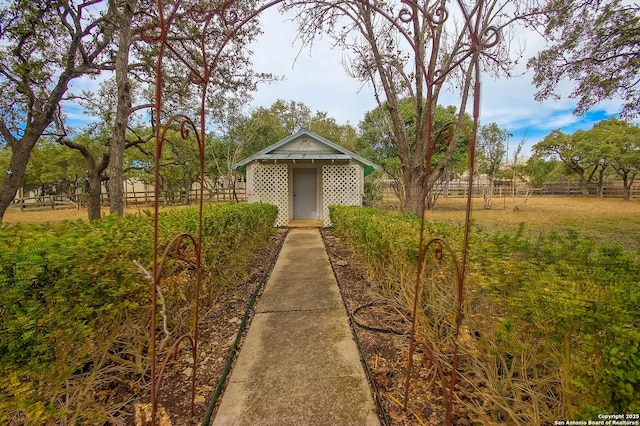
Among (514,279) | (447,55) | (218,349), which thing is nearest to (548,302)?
(514,279)

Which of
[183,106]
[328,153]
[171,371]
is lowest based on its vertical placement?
[171,371]

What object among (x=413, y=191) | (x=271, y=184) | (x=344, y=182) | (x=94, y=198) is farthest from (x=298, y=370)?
(x=94, y=198)

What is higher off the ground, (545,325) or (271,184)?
(271,184)

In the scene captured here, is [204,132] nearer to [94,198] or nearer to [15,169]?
[15,169]

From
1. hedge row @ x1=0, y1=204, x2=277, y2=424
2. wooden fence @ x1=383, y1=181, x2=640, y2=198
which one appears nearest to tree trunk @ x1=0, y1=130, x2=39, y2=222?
hedge row @ x1=0, y1=204, x2=277, y2=424

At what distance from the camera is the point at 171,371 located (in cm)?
240

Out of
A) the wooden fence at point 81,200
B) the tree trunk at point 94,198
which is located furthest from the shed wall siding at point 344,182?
the wooden fence at point 81,200

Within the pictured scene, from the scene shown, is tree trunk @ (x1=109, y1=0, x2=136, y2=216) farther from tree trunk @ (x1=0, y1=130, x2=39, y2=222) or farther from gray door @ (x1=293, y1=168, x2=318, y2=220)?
gray door @ (x1=293, y1=168, x2=318, y2=220)

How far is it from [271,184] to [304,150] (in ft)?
5.94

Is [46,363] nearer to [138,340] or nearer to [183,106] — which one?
[138,340]

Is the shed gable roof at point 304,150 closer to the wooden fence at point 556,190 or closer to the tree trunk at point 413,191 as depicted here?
the tree trunk at point 413,191

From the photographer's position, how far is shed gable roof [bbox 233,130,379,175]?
1050 cm

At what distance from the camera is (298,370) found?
2346mm

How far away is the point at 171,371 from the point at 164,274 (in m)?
0.84
